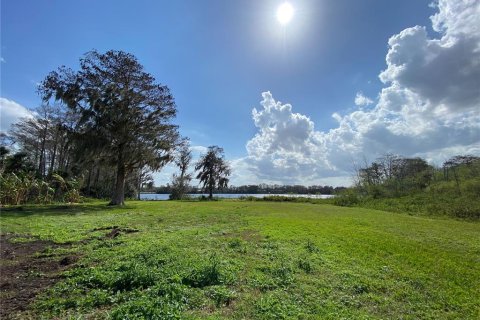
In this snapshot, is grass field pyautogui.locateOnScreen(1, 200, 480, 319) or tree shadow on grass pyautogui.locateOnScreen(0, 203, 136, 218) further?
tree shadow on grass pyautogui.locateOnScreen(0, 203, 136, 218)

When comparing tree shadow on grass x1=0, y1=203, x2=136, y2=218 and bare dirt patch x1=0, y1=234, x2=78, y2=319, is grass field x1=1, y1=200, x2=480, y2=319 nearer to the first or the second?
bare dirt patch x1=0, y1=234, x2=78, y2=319

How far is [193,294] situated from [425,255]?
655 cm

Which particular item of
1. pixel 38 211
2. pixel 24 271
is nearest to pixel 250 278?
pixel 24 271

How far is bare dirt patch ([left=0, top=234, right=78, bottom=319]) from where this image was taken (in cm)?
393

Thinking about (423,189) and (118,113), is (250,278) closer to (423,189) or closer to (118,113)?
(118,113)

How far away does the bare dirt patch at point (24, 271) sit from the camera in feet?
12.9

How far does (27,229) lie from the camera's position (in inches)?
378

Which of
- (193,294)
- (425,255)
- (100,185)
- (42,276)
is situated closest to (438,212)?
(425,255)

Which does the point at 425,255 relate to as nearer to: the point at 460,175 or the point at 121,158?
the point at 121,158

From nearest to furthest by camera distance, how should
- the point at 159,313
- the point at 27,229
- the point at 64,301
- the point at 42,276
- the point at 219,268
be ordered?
the point at 159,313 → the point at 64,301 → the point at 42,276 → the point at 219,268 → the point at 27,229

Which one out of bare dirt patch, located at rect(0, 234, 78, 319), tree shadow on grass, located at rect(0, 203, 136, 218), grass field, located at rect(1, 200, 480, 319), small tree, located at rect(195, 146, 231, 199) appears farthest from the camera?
small tree, located at rect(195, 146, 231, 199)

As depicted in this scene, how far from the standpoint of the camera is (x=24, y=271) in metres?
5.25

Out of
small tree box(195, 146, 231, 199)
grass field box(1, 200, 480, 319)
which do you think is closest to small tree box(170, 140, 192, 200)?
small tree box(195, 146, 231, 199)

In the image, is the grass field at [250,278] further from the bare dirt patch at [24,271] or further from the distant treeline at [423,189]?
the distant treeline at [423,189]
